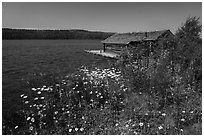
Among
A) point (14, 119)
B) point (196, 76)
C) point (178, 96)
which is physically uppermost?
point (196, 76)

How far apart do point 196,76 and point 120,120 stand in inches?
166

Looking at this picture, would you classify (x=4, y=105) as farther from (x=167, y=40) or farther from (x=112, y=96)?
(x=167, y=40)

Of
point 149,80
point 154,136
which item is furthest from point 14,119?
point 149,80

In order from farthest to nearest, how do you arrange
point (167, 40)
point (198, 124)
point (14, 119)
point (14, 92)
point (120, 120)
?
point (167, 40) < point (14, 92) < point (14, 119) < point (120, 120) < point (198, 124)

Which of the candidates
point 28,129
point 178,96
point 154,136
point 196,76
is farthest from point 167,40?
point 28,129

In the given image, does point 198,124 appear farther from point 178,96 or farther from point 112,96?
point 112,96

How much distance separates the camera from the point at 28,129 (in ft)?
20.4

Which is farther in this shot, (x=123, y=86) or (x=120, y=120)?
(x=123, y=86)

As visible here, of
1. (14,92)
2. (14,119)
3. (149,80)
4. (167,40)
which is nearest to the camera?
(14,119)

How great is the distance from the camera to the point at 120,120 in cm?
638

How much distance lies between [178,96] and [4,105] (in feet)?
22.0

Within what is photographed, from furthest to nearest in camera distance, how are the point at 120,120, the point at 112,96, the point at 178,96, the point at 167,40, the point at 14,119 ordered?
the point at 167,40
the point at 112,96
the point at 178,96
the point at 14,119
the point at 120,120

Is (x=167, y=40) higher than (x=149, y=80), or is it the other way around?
(x=167, y=40)

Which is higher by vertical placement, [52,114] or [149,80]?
[149,80]
